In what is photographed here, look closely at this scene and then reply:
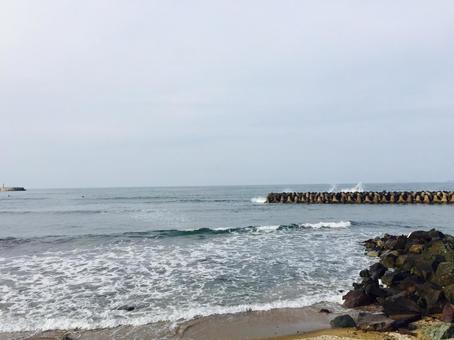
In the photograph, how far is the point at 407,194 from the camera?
5097 centimetres

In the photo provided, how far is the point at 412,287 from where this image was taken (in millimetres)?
9750

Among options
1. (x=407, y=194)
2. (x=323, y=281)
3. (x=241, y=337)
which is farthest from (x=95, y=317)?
(x=407, y=194)

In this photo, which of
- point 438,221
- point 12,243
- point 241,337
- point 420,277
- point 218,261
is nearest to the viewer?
point 241,337

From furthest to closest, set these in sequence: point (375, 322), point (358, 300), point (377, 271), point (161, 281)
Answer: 1. point (161, 281)
2. point (377, 271)
3. point (358, 300)
4. point (375, 322)

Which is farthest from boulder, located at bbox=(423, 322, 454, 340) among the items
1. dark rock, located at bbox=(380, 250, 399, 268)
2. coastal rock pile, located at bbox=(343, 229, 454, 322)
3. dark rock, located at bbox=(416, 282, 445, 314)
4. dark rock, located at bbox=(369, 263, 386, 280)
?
dark rock, located at bbox=(380, 250, 399, 268)

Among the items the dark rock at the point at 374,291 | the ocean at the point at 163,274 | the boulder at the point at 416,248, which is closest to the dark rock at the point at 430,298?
the dark rock at the point at 374,291

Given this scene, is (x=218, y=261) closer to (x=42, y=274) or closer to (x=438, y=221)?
(x=42, y=274)

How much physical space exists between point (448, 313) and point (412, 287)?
1.81 metres

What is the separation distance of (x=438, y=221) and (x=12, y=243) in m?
29.8

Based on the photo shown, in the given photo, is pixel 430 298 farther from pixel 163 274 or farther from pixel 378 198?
pixel 378 198

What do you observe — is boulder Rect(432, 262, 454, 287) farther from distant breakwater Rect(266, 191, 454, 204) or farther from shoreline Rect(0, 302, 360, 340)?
distant breakwater Rect(266, 191, 454, 204)

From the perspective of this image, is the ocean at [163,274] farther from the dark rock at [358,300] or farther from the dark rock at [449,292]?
the dark rock at [449,292]

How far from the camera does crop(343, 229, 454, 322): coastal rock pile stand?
8336mm

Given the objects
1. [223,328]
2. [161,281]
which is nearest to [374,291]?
[223,328]
